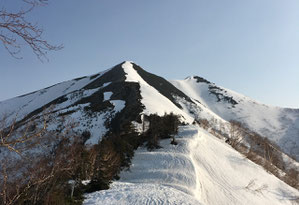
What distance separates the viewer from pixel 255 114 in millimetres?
67062

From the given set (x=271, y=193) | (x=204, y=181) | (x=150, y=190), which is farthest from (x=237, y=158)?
(x=150, y=190)

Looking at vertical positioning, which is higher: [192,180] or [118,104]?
[118,104]

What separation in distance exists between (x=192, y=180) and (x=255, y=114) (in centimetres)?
6628

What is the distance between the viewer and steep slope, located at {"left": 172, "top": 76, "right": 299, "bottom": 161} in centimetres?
A: 5150

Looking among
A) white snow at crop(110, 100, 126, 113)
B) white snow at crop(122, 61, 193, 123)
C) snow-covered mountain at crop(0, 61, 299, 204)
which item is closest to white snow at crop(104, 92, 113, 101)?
snow-covered mountain at crop(0, 61, 299, 204)

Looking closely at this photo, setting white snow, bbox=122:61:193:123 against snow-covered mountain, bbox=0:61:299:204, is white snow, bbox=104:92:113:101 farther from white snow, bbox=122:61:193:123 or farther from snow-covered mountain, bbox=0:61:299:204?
white snow, bbox=122:61:193:123

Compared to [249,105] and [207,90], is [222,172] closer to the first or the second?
[249,105]

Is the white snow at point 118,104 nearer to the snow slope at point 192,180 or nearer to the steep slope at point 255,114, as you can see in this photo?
the snow slope at point 192,180

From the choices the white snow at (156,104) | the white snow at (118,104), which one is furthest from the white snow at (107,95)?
the white snow at (156,104)

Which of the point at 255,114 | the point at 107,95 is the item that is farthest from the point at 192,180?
the point at 255,114

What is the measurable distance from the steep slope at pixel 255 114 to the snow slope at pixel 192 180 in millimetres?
37166

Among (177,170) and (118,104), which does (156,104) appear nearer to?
(118,104)

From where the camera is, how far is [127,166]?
14.7 m

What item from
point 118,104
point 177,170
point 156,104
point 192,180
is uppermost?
point 118,104
